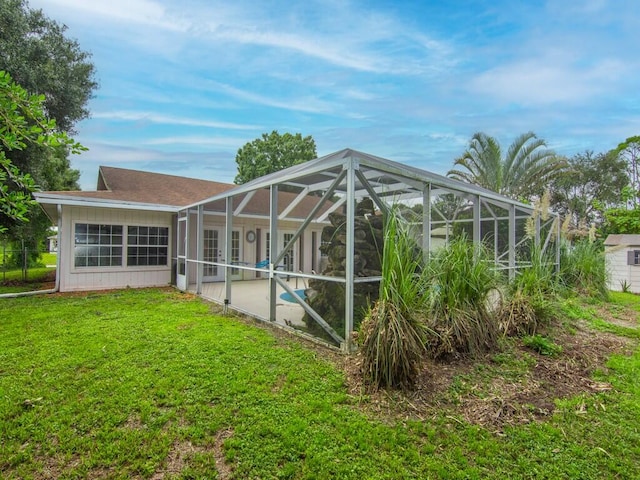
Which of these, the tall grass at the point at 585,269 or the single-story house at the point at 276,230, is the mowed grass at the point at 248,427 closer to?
the single-story house at the point at 276,230

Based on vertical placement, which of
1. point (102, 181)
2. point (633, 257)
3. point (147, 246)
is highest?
point (102, 181)

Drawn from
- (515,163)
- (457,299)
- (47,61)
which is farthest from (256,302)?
(515,163)

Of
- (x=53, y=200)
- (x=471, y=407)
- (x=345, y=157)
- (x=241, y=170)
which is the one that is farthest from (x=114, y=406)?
(x=241, y=170)

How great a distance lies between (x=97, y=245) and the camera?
9461 millimetres

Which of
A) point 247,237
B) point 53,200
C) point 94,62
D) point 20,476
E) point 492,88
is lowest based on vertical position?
point 20,476

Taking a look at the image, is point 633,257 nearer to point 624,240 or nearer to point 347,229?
point 624,240

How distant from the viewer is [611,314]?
6.92m

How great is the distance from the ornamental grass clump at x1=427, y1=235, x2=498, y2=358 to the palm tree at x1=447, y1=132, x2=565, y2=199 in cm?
1124

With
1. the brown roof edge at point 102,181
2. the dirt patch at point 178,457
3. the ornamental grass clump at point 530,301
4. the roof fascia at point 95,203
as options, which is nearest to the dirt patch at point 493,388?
the ornamental grass clump at point 530,301

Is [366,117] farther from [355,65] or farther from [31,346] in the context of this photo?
[31,346]

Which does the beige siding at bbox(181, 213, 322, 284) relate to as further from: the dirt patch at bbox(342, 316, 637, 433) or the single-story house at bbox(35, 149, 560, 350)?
the dirt patch at bbox(342, 316, 637, 433)

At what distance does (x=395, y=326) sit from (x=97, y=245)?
9.57 m

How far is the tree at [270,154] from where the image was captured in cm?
2409

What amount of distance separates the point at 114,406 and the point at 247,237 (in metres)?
9.65
